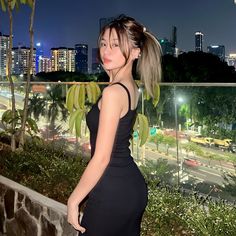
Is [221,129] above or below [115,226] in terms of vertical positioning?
above

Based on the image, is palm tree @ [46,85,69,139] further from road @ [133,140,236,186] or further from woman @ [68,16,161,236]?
woman @ [68,16,161,236]

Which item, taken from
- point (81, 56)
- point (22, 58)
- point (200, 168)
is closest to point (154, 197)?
point (200, 168)

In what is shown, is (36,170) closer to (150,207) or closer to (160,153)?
(160,153)

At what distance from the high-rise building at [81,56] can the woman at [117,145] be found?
424ft

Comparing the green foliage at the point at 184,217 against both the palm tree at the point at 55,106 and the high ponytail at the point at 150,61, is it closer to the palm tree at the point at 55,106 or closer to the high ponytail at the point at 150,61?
the high ponytail at the point at 150,61

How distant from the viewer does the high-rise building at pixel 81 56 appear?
431ft

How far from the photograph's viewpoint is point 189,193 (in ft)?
12.6

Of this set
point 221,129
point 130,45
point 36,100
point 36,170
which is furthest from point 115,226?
point 36,100

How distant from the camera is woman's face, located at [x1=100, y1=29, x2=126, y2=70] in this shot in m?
1.77

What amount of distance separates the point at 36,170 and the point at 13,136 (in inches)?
44.2

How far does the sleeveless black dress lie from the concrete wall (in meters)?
1.56

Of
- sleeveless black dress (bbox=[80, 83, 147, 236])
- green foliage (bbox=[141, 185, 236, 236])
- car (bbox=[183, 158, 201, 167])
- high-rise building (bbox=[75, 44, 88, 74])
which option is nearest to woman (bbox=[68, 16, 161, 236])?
sleeveless black dress (bbox=[80, 83, 147, 236])

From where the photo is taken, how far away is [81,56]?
137m

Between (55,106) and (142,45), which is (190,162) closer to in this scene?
(142,45)
